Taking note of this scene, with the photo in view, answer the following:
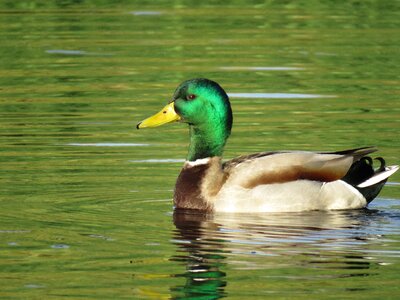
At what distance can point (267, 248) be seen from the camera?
11039mm

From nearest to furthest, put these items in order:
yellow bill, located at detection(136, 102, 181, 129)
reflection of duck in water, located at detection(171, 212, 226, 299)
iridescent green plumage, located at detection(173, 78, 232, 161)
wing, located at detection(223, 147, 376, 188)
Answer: reflection of duck in water, located at detection(171, 212, 226, 299), wing, located at detection(223, 147, 376, 188), iridescent green plumage, located at detection(173, 78, 232, 161), yellow bill, located at detection(136, 102, 181, 129)

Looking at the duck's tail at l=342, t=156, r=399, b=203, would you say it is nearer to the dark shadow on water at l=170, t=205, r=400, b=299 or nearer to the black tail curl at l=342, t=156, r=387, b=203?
the black tail curl at l=342, t=156, r=387, b=203

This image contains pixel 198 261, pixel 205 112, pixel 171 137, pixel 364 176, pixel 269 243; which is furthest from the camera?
pixel 171 137

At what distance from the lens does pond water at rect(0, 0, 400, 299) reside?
405 inches

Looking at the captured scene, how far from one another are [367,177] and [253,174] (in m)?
1.07

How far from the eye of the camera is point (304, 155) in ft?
42.0

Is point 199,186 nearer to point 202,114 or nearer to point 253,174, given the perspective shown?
point 253,174

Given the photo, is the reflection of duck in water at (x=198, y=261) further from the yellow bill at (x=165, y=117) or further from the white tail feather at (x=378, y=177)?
the white tail feather at (x=378, y=177)

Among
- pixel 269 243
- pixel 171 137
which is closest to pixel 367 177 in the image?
pixel 269 243

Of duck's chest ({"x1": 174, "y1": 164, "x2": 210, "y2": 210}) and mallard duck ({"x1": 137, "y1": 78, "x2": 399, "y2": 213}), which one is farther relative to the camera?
duck's chest ({"x1": 174, "y1": 164, "x2": 210, "y2": 210})

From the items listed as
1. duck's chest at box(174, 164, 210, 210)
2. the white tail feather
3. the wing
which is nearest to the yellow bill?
duck's chest at box(174, 164, 210, 210)

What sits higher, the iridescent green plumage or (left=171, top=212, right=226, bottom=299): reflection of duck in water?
the iridescent green plumage

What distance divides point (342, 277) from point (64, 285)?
1.94 metres

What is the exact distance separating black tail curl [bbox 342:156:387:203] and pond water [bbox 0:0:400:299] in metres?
0.17
